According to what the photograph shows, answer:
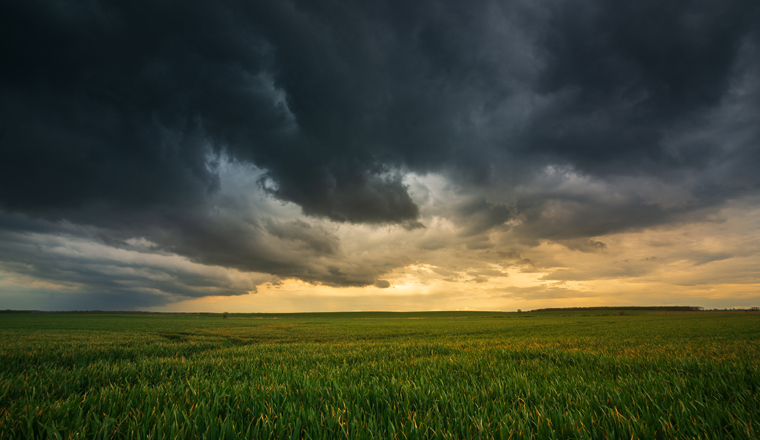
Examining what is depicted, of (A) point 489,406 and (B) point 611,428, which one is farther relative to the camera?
(A) point 489,406

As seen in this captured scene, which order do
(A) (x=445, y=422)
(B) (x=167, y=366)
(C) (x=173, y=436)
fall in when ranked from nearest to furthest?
(C) (x=173, y=436) → (A) (x=445, y=422) → (B) (x=167, y=366)

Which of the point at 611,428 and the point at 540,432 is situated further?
the point at 611,428

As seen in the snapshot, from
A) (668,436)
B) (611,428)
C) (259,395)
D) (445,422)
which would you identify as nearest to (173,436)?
(259,395)

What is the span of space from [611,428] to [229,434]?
3895mm

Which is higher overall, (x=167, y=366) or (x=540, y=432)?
(x=540, y=432)

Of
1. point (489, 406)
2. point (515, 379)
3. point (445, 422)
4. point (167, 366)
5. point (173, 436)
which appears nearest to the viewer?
point (173, 436)

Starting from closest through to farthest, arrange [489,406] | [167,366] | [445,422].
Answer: [445,422], [489,406], [167,366]

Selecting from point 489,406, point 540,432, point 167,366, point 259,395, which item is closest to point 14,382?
point 167,366

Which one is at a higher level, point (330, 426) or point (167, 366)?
point (330, 426)

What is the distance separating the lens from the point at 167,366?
25.3 ft

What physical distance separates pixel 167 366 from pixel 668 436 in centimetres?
988

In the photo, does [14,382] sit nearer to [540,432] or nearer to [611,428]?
[540,432]

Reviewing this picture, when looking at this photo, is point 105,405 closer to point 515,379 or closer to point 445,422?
point 445,422

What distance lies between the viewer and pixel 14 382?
557cm
